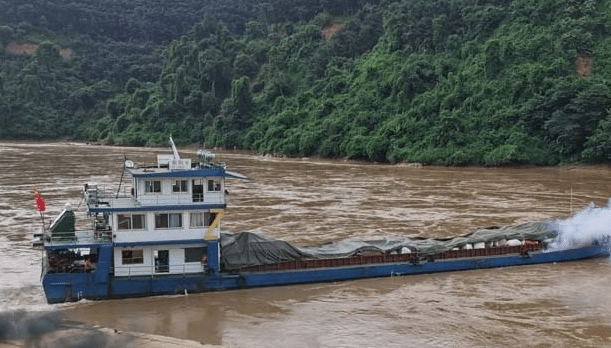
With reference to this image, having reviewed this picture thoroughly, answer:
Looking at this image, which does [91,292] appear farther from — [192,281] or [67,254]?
[192,281]

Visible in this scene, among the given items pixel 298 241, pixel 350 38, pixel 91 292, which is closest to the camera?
pixel 91 292

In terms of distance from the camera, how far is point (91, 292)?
63.8 feet

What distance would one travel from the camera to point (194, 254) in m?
20.5

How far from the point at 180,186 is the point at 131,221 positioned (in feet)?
5.91

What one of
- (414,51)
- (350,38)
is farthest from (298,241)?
(350,38)

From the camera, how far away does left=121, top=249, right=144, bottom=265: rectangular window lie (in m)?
20.0

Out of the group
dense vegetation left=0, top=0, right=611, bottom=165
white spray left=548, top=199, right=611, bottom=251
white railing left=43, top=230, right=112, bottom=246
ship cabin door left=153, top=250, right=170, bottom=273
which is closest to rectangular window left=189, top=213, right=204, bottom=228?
ship cabin door left=153, top=250, right=170, bottom=273

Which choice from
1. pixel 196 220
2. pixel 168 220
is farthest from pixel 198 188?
pixel 168 220

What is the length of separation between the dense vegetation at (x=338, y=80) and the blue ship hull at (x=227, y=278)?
1390 inches

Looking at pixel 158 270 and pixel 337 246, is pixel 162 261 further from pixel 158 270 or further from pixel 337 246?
pixel 337 246

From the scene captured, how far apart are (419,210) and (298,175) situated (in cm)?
2027

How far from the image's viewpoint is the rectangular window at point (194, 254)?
20484 mm

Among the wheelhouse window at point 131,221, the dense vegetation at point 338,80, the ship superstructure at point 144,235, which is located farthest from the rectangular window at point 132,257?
the dense vegetation at point 338,80

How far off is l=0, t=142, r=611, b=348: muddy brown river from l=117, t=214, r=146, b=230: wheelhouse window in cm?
221
